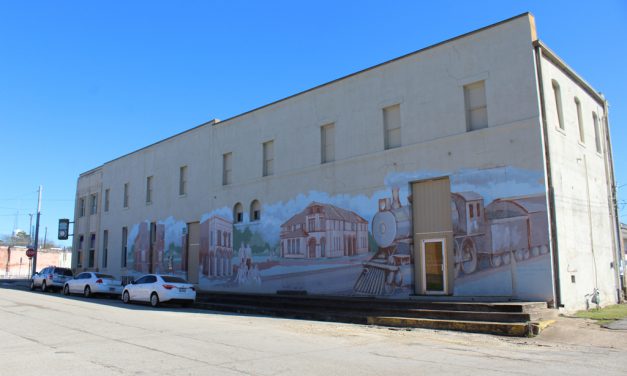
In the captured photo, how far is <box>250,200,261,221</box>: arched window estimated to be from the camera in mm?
26995

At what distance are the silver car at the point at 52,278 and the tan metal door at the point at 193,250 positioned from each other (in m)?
7.04

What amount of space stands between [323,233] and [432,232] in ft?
19.0

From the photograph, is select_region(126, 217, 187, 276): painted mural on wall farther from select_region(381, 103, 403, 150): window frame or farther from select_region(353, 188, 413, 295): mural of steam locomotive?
select_region(381, 103, 403, 150): window frame

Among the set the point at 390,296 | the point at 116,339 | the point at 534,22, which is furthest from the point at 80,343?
the point at 534,22

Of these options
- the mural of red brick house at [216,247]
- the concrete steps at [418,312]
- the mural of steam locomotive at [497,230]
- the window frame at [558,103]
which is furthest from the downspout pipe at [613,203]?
the mural of red brick house at [216,247]

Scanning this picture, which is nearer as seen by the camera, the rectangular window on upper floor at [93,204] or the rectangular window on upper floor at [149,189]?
the rectangular window on upper floor at [149,189]

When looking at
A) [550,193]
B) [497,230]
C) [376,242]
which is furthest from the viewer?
[376,242]

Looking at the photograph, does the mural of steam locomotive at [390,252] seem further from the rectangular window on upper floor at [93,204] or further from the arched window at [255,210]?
the rectangular window on upper floor at [93,204]

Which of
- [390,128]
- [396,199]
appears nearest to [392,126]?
[390,128]

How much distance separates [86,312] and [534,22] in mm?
18226

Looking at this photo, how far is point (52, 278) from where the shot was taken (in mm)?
30594

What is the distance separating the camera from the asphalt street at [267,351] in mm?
8320

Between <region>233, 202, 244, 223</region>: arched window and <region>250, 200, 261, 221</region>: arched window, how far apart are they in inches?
34.1

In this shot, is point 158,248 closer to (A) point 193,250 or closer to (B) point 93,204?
(A) point 193,250
